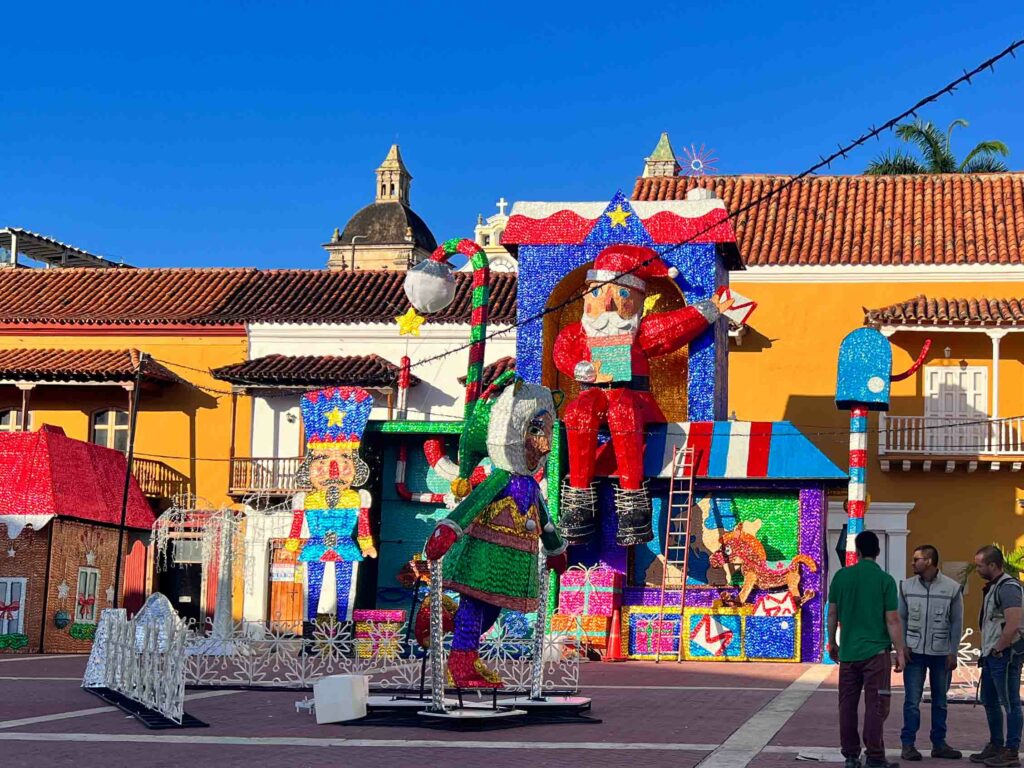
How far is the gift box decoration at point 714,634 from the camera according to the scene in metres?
22.8

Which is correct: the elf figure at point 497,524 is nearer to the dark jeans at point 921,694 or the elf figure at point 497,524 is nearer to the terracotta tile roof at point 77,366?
the dark jeans at point 921,694

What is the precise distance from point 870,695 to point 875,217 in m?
24.8

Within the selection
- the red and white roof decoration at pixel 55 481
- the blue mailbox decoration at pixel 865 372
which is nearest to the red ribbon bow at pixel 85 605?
the red and white roof decoration at pixel 55 481

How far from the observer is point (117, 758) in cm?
1085

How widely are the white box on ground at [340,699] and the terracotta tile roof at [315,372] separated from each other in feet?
64.8

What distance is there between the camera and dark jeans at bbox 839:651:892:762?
1037 centimetres

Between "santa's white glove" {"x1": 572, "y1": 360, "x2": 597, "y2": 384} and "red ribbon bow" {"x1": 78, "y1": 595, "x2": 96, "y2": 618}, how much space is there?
35.6ft

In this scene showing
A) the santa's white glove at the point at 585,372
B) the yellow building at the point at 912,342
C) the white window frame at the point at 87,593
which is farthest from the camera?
the yellow building at the point at 912,342

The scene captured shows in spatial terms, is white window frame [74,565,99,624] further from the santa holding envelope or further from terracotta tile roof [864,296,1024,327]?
terracotta tile roof [864,296,1024,327]

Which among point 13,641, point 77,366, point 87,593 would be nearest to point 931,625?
point 13,641

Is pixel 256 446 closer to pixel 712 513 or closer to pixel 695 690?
pixel 712 513

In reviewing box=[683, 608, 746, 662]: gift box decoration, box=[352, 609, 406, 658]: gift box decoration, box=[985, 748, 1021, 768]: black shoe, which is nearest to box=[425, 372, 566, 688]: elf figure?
box=[985, 748, 1021, 768]: black shoe

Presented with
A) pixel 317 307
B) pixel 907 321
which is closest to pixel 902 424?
pixel 907 321

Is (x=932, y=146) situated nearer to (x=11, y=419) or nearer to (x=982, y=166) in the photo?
(x=982, y=166)
